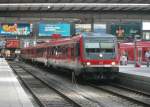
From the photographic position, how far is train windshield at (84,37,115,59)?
3303cm

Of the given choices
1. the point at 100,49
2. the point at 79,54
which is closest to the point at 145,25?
the point at 100,49

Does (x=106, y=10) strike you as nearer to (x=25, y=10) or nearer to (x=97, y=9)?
(x=97, y=9)

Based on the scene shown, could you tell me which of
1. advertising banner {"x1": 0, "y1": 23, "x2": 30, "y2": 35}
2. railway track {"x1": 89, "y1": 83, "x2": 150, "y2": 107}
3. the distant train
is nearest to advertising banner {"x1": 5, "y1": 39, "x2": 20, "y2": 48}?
advertising banner {"x1": 0, "y1": 23, "x2": 30, "y2": 35}

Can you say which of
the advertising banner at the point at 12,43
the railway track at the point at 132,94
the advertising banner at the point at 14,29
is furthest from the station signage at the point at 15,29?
the railway track at the point at 132,94

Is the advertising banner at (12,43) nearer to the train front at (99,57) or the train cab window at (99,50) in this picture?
the train front at (99,57)

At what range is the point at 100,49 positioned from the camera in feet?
110

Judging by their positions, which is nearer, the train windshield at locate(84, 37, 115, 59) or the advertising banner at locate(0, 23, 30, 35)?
the train windshield at locate(84, 37, 115, 59)

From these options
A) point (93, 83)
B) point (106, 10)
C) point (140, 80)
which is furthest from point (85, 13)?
point (140, 80)

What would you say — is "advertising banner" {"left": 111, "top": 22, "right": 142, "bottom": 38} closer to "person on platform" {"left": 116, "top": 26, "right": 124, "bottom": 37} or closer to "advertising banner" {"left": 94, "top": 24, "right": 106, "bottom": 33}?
"person on platform" {"left": 116, "top": 26, "right": 124, "bottom": 37}

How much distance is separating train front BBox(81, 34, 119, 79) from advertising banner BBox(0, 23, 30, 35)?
38.3 m

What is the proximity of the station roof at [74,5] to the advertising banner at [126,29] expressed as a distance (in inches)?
229

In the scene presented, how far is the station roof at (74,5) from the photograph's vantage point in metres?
56.2

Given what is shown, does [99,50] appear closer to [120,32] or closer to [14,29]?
[120,32]

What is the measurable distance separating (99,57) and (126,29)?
3736cm
